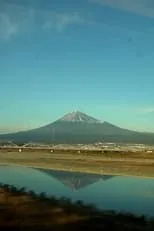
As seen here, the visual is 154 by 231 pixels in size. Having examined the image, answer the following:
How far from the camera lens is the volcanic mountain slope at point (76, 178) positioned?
48.6 meters

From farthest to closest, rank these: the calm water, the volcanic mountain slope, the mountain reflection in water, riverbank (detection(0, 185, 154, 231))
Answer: the mountain reflection in water → the volcanic mountain slope → the calm water → riverbank (detection(0, 185, 154, 231))

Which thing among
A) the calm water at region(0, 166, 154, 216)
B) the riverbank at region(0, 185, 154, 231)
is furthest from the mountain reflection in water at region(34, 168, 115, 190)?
the riverbank at region(0, 185, 154, 231)

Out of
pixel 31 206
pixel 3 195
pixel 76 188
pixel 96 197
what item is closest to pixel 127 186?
pixel 76 188

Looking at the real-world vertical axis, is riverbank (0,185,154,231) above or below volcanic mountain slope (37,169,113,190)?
below

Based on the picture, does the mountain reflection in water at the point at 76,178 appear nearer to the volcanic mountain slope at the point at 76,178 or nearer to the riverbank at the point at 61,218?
the volcanic mountain slope at the point at 76,178

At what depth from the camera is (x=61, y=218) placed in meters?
24.7

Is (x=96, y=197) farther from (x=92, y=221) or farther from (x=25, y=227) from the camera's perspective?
(x=25, y=227)

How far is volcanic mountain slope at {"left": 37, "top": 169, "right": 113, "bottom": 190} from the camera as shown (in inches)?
1915

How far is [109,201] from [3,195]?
7.07 metres

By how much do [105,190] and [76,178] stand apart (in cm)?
1392

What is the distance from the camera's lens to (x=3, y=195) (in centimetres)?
3394

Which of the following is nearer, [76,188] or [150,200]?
[150,200]

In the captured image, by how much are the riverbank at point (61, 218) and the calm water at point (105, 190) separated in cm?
300

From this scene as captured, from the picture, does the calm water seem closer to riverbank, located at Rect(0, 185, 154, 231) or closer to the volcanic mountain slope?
the volcanic mountain slope
